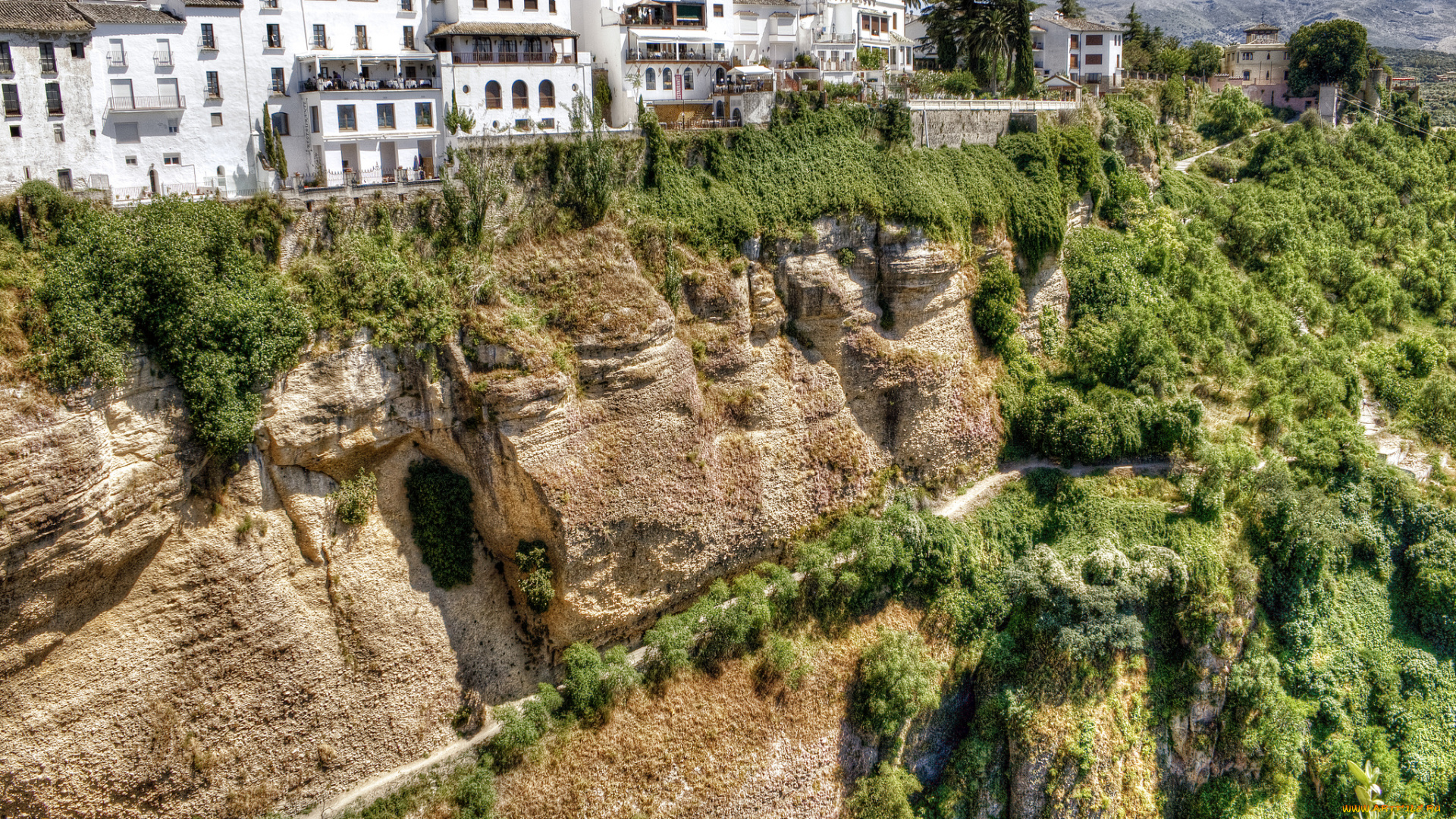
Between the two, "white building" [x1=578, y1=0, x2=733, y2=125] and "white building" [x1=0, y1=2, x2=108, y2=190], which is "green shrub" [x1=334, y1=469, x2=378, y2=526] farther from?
"white building" [x1=578, y1=0, x2=733, y2=125]

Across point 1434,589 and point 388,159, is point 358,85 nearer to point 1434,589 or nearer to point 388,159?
point 388,159

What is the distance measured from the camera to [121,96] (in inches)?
1170

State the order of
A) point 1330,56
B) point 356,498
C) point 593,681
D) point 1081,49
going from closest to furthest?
point 356,498 → point 593,681 → point 1081,49 → point 1330,56

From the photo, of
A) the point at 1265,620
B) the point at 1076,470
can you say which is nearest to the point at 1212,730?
the point at 1265,620

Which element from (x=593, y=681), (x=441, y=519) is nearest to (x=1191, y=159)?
(x=593, y=681)

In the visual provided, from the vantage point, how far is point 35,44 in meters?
27.6

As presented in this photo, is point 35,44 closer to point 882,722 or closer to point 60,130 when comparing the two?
point 60,130

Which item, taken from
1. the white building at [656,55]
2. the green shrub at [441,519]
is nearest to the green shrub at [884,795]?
the green shrub at [441,519]

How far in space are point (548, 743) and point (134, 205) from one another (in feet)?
62.5

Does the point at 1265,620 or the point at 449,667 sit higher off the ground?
the point at 449,667

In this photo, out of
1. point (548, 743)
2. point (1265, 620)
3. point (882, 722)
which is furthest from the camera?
point (1265, 620)

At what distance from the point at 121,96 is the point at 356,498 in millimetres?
13419

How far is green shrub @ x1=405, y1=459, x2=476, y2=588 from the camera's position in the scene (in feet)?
102

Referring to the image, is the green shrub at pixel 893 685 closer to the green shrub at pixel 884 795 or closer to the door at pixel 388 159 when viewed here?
the green shrub at pixel 884 795
